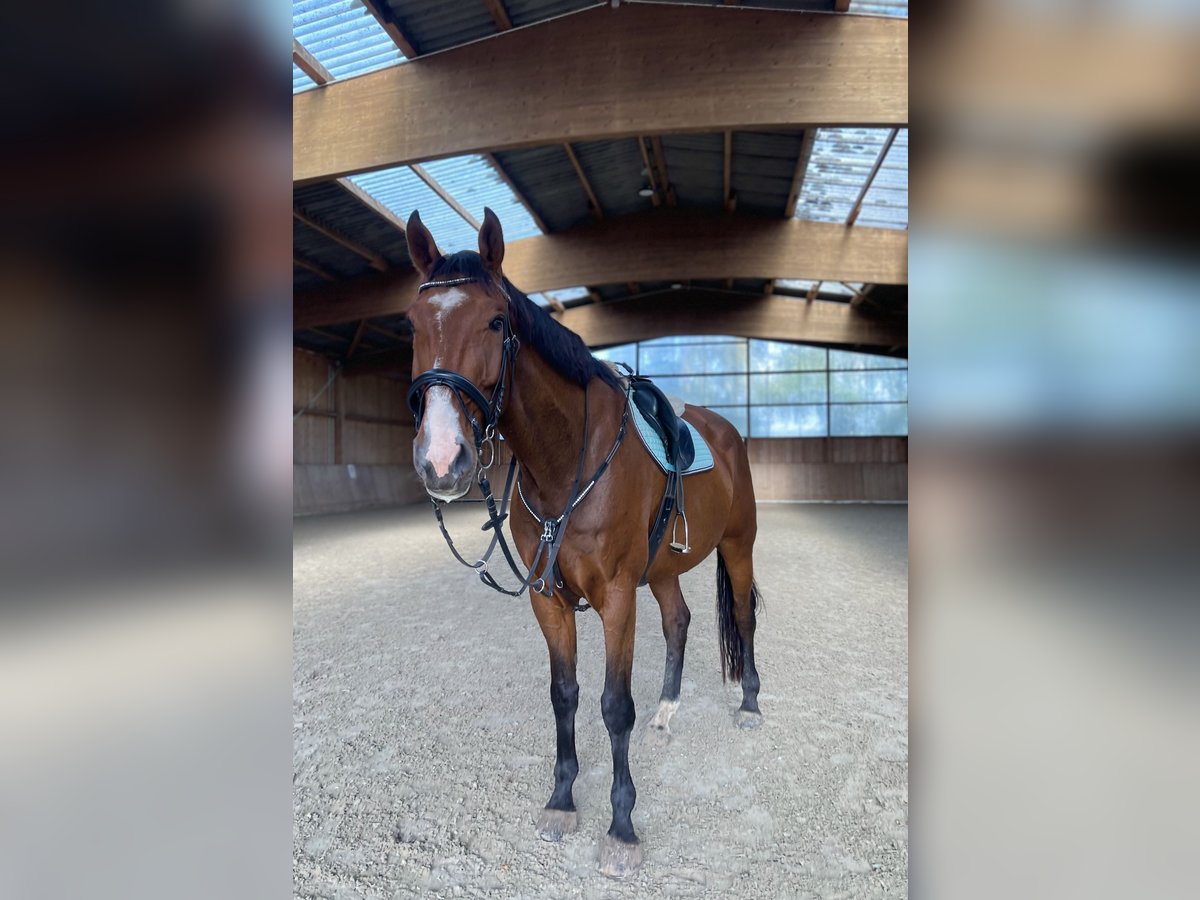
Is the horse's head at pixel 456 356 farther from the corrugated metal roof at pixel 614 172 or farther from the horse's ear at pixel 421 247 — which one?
the corrugated metal roof at pixel 614 172

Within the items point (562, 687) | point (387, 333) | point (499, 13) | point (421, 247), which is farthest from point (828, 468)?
point (421, 247)

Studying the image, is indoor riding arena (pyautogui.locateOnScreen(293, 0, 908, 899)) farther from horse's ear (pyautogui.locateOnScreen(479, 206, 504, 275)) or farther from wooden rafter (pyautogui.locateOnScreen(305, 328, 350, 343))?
wooden rafter (pyautogui.locateOnScreen(305, 328, 350, 343))

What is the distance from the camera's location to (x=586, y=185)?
8367 millimetres

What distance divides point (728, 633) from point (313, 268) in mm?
9778

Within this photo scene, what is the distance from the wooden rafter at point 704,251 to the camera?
915cm

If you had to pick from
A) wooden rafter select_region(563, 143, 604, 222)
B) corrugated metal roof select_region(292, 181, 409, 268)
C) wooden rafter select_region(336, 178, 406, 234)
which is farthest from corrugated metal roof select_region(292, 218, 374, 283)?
wooden rafter select_region(563, 143, 604, 222)

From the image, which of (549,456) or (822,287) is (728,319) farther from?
(549,456)

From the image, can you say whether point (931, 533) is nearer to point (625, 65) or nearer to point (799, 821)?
point (799, 821)

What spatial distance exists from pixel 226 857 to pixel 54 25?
28.0 inches

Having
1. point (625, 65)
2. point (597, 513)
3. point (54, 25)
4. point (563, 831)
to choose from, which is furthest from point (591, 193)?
point (54, 25)

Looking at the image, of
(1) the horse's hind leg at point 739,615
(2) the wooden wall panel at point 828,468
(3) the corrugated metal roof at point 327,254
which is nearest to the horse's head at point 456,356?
(1) the horse's hind leg at point 739,615

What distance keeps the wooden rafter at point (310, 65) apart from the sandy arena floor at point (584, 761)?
4669 mm

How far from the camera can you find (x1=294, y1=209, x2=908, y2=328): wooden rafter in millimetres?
9148

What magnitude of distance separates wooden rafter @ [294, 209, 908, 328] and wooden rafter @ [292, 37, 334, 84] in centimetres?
457
